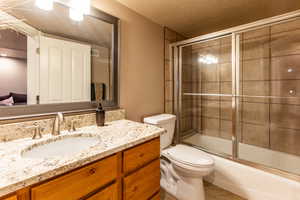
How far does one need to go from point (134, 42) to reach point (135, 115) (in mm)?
856

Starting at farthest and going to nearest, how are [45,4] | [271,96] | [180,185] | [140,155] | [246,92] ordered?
[246,92], [271,96], [180,185], [45,4], [140,155]

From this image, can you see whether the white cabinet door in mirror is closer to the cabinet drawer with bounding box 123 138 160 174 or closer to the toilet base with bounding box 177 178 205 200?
the cabinet drawer with bounding box 123 138 160 174

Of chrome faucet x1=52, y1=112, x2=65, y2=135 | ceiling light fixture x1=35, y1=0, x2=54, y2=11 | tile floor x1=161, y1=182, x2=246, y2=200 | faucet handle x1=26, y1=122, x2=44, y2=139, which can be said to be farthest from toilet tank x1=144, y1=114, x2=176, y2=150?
ceiling light fixture x1=35, y1=0, x2=54, y2=11

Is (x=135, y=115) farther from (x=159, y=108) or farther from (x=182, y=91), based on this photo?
(x=182, y=91)

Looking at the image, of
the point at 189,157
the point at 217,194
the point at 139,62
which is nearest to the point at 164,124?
the point at 189,157

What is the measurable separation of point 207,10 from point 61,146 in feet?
6.64

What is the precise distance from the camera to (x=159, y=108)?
2.17 meters

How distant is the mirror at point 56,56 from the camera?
101 cm

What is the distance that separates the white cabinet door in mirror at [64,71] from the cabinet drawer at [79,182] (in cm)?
71

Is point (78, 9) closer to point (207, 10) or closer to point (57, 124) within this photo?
point (57, 124)

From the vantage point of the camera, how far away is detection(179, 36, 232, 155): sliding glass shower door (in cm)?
243

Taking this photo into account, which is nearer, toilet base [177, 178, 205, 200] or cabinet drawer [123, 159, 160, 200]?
cabinet drawer [123, 159, 160, 200]

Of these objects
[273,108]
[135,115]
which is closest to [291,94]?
[273,108]

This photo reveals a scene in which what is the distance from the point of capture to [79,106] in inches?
52.2
